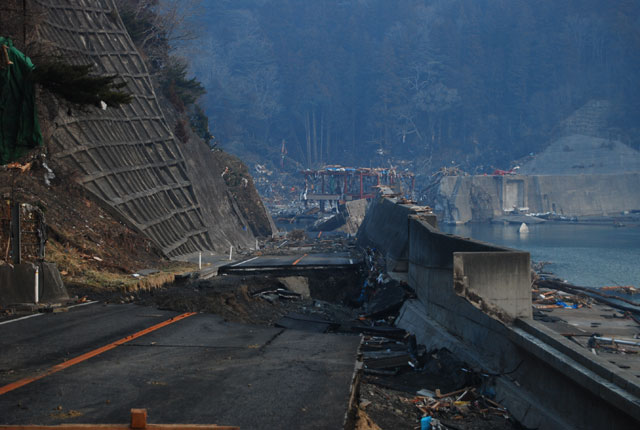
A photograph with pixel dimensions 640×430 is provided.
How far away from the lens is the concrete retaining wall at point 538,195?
112188 millimetres

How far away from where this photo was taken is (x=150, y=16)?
48.6 metres

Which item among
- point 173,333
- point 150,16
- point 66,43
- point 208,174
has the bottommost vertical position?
point 173,333

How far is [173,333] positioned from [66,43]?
2325 centimetres

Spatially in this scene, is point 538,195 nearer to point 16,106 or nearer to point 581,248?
point 581,248

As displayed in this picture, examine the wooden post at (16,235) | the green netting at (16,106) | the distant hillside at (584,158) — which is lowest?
the wooden post at (16,235)

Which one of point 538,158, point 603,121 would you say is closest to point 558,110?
point 603,121

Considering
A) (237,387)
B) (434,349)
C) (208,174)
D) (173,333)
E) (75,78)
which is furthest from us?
(208,174)

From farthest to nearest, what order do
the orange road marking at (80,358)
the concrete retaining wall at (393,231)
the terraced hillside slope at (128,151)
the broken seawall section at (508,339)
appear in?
the terraced hillside slope at (128,151) < the concrete retaining wall at (393,231) < the broken seawall section at (508,339) < the orange road marking at (80,358)

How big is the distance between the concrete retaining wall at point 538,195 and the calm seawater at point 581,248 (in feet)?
22.9

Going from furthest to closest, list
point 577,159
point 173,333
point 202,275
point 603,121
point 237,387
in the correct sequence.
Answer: point 603,121, point 577,159, point 202,275, point 173,333, point 237,387

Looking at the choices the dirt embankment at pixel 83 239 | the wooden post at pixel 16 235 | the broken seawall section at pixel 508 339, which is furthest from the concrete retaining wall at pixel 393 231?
the wooden post at pixel 16 235

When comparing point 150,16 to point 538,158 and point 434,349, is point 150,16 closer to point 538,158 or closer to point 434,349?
point 434,349

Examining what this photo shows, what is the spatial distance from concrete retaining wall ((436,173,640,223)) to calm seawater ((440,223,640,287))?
6966mm

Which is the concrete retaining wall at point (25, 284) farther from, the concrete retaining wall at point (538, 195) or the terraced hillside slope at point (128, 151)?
the concrete retaining wall at point (538, 195)
